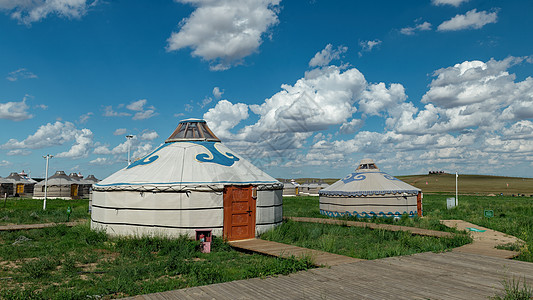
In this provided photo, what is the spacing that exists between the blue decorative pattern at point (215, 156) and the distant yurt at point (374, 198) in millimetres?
8098

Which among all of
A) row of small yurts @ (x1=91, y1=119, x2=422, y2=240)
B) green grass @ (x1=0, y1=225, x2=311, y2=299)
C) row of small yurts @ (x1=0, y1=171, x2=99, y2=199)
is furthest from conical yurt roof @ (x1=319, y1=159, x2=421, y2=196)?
row of small yurts @ (x1=0, y1=171, x2=99, y2=199)

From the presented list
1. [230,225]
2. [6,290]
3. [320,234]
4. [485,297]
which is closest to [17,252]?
[6,290]

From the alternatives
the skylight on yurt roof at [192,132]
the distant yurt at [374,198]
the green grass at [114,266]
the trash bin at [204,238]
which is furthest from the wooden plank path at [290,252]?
the distant yurt at [374,198]

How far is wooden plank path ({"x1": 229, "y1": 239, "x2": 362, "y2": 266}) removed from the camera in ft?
24.4

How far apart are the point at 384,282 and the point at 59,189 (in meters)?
42.6

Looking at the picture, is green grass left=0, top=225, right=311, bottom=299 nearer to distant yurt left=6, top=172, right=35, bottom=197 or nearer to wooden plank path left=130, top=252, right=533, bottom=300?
wooden plank path left=130, top=252, right=533, bottom=300

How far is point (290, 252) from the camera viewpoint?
8492 mm

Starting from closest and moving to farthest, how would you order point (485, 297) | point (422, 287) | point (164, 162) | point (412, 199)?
point (485, 297) → point (422, 287) → point (164, 162) → point (412, 199)

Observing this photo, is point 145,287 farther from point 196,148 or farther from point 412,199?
point 412,199

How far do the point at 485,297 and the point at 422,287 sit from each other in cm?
84

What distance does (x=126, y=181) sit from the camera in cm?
1150

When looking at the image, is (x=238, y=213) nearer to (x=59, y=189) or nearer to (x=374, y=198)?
(x=374, y=198)

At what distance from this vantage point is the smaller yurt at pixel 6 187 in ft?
149

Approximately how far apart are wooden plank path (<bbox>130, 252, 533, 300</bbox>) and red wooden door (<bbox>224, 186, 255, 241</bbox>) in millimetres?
4659
